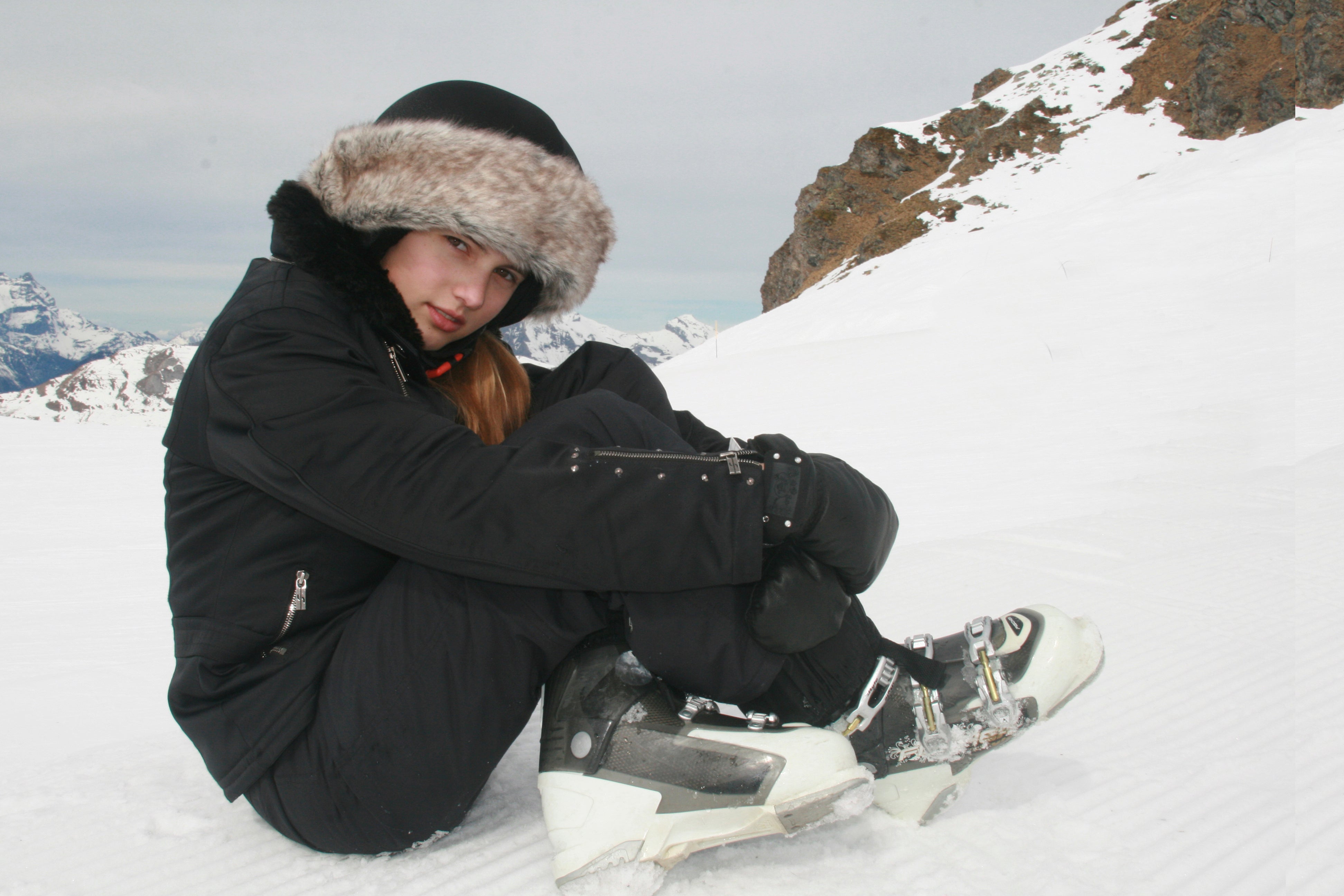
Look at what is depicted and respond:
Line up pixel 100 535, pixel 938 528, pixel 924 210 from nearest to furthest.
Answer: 1. pixel 938 528
2. pixel 100 535
3. pixel 924 210

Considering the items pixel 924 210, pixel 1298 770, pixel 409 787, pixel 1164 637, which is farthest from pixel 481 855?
pixel 924 210

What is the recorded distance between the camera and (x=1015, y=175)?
3431 centimetres

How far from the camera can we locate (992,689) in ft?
4.42

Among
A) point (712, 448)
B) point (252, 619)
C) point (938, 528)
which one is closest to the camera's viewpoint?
point (252, 619)

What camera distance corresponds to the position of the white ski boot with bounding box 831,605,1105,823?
135 centimetres

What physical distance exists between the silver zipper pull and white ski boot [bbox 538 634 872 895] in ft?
1.41

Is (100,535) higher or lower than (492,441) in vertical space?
lower

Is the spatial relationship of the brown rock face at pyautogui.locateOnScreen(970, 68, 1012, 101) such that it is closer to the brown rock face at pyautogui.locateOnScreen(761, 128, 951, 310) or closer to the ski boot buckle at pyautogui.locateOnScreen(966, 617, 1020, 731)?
the brown rock face at pyautogui.locateOnScreen(761, 128, 951, 310)

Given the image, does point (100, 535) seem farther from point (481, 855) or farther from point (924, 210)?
point (924, 210)

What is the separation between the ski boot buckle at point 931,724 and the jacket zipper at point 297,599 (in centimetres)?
101

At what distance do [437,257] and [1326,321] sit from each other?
286 inches

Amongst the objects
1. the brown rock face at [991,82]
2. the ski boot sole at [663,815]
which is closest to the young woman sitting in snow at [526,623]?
the ski boot sole at [663,815]

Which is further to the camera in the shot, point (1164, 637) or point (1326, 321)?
point (1326, 321)

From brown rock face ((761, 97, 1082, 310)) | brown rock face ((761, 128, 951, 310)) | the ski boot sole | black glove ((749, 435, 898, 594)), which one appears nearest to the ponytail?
black glove ((749, 435, 898, 594))
